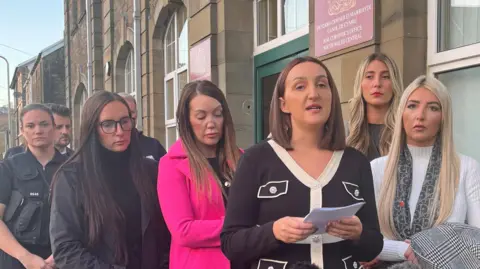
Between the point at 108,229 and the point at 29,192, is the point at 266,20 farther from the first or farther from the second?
the point at 108,229

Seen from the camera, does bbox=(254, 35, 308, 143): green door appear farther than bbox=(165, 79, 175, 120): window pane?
No

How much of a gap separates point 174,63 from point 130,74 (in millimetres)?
3071

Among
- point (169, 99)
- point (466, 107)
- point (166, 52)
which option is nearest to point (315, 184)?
point (466, 107)

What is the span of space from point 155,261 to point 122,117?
30.2 inches

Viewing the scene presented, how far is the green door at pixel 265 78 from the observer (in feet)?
17.7

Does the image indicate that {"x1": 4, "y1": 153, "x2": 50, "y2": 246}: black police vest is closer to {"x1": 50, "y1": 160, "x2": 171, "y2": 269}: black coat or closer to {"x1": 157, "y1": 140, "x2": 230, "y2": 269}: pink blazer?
{"x1": 50, "y1": 160, "x2": 171, "y2": 269}: black coat

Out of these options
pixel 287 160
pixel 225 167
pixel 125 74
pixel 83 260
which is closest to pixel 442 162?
pixel 287 160

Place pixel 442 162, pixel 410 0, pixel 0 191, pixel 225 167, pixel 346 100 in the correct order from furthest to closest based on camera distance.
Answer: pixel 346 100, pixel 410 0, pixel 0 191, pixel 225 167, pixel 442 162

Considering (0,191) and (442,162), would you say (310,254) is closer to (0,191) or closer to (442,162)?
(442,162)

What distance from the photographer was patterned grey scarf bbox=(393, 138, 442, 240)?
1.90 meters

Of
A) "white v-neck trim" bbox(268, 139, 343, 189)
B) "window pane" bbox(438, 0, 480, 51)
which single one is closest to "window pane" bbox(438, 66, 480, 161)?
"window pane" bbox(438, 0, 480, 51)

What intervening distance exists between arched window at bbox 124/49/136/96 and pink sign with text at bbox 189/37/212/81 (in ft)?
15.6

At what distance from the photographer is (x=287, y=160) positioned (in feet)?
5.20

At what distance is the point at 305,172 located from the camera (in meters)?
1.56
